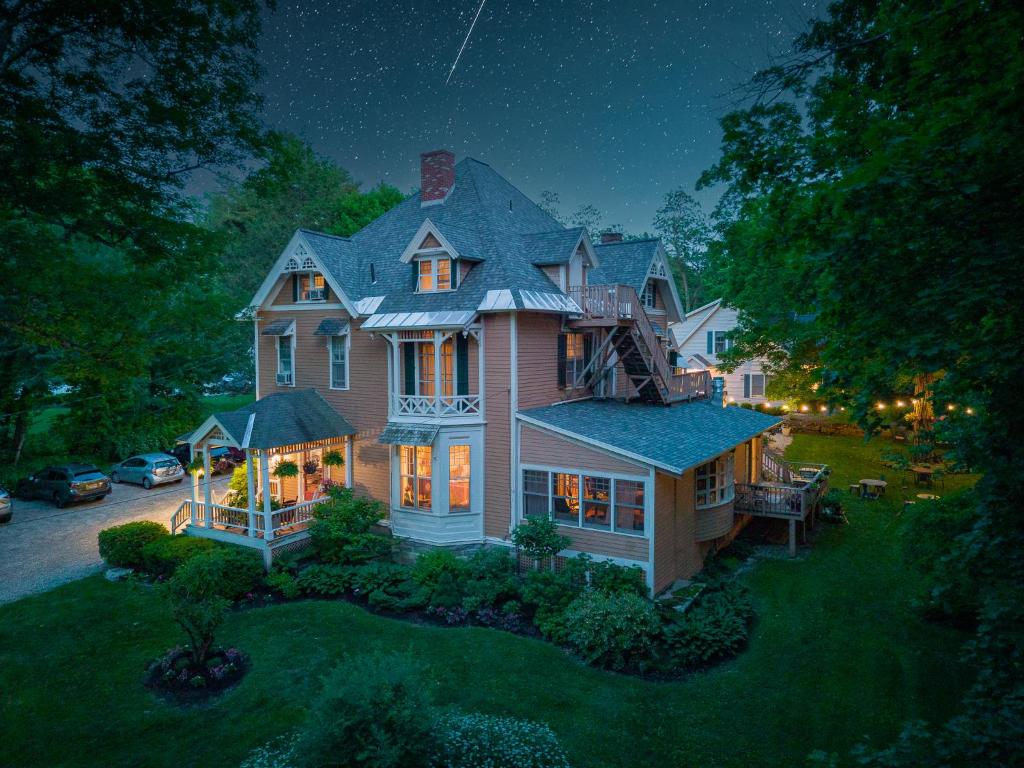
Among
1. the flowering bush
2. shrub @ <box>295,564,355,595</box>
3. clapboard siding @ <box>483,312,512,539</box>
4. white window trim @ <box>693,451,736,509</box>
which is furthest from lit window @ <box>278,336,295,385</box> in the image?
the flowering bush

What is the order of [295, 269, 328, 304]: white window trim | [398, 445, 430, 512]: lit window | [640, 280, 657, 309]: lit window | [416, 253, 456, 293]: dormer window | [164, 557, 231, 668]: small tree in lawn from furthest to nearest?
[640, 280, 657, 309]: lit window < [295, 269, 328, 304]: white window trim < [416, 253, 456, 293]: dormer window < [398, 445, 430, 512]: lit window < [164, 557, 231, 668]: small tree in lawn

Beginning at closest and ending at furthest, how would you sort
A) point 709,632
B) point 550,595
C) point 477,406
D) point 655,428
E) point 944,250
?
point 944,250 → point 709,632 → point 550,595 → point 655,428 → point 477,406

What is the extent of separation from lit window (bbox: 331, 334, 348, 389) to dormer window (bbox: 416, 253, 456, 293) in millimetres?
3605

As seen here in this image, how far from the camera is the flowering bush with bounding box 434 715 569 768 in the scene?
8734 millimetres

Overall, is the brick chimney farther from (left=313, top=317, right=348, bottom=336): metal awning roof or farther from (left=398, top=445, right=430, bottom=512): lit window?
(left=398, top=445, right=430, bottom=512): lit window

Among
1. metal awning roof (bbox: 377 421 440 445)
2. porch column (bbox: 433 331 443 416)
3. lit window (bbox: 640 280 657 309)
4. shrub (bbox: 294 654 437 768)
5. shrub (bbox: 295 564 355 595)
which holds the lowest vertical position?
shrub (bbox: 295 564 355 595)

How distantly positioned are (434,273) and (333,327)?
13.3ft

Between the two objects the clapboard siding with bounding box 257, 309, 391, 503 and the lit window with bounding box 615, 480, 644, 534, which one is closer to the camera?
the lit window with bounding box 615, 480, 644, 534

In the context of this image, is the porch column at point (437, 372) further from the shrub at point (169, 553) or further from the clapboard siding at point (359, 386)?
the shrub at point (169, 553)

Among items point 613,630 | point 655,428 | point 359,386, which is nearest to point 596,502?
point 655,428

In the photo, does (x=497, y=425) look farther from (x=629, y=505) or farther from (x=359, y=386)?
(x=359, y=386)

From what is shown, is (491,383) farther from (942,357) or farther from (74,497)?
(74,497)

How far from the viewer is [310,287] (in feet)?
69.5

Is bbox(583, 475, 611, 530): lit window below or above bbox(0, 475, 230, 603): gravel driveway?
above
